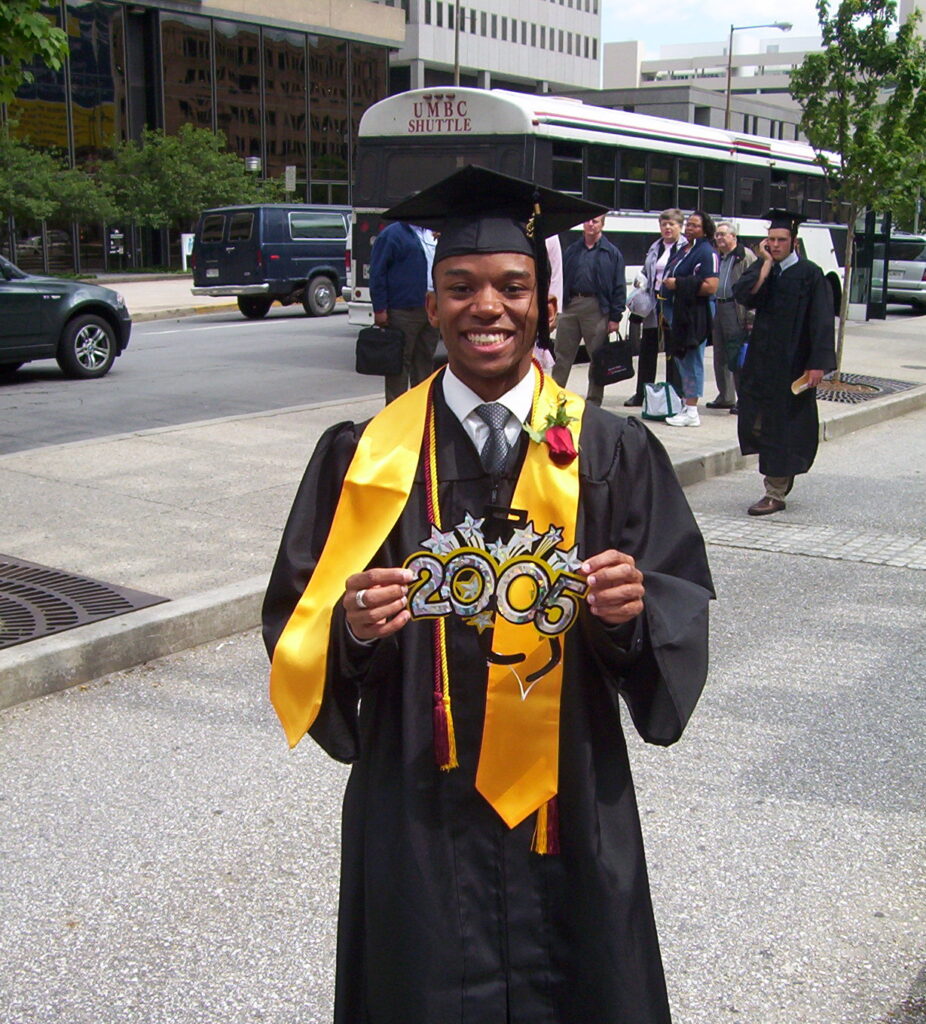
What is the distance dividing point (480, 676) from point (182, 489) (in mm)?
6909

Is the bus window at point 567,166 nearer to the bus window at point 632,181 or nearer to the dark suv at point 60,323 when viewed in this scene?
the bus window at point 632,181

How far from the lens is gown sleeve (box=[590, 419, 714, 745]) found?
6.72 feet

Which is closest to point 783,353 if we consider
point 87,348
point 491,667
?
point 491,667

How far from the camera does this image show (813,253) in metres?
21.7

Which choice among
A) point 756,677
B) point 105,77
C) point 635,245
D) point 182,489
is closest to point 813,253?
point 635,245

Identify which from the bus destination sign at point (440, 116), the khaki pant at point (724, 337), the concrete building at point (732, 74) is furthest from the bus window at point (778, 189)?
the concrete building at point (732, 74)

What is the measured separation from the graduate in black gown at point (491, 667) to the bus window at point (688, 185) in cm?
1715

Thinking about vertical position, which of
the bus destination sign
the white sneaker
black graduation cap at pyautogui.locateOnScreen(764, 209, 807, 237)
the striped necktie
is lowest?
the white sneaker

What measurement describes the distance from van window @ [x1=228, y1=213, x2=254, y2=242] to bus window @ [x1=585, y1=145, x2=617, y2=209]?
27.3 ft

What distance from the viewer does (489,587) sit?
6.36ft

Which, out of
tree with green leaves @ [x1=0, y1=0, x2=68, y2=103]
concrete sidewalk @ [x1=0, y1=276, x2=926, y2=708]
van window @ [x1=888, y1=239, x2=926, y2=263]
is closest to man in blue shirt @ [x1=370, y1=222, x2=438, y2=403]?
concrete sidewalk @ [x1=0, y1=276, x2=926, y2=708]

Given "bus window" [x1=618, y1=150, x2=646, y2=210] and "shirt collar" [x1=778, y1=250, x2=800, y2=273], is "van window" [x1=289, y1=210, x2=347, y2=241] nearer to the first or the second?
"bus window" [x1=618, y1=150, x2=646, y2=210]

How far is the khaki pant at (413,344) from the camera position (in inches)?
428

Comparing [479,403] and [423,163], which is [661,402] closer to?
[423,163]
